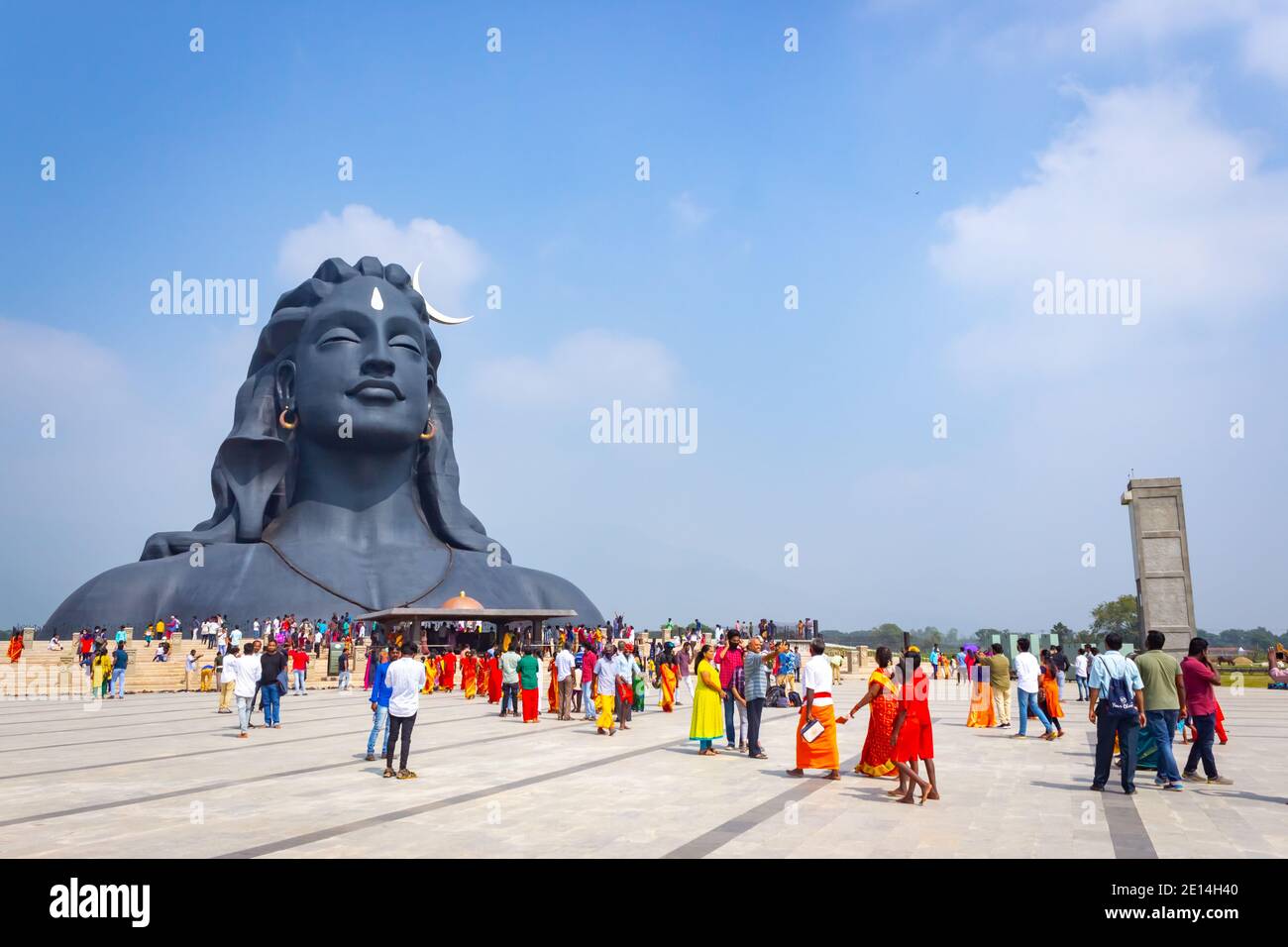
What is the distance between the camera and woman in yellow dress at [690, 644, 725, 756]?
38.1 feet

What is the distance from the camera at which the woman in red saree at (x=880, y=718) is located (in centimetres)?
875

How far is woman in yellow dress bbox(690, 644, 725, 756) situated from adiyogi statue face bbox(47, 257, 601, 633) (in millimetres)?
26890

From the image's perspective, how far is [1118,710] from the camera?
341 inches

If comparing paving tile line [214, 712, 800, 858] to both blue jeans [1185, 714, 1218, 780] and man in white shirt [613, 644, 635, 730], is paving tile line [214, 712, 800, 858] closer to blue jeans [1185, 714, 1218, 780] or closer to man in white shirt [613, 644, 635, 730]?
man in white shirt [613, 644, 635, 730]

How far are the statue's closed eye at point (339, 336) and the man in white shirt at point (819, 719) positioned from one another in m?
31.5

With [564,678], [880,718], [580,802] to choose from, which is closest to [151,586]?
[564,678]

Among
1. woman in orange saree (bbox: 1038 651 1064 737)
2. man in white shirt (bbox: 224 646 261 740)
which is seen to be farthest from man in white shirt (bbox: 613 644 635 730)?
woman in orange saree (bbox: 1038 651 1064 737)

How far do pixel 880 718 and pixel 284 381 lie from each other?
34.9 meters

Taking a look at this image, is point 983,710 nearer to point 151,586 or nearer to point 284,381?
point 151,586

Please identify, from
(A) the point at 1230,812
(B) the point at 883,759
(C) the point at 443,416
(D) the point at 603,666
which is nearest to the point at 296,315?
(C) the point at 443,416

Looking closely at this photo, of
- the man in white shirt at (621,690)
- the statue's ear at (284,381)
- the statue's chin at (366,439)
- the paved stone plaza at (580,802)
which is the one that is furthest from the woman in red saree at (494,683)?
the statue's ear at (284,381)
